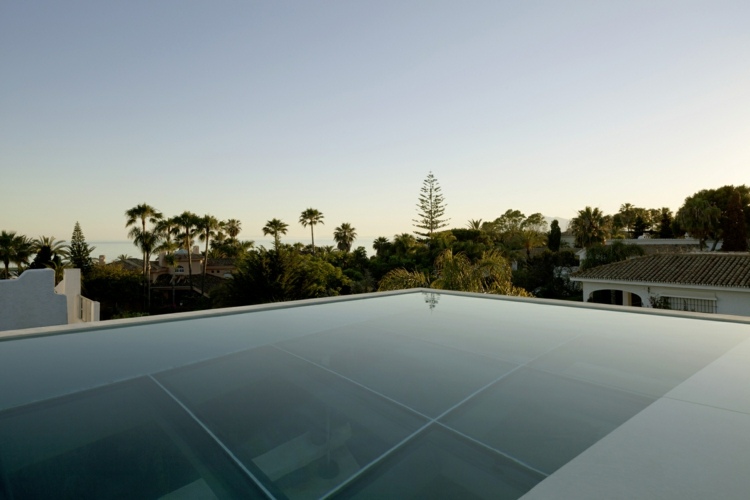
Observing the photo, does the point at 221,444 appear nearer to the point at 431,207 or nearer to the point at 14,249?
the point at 14,249

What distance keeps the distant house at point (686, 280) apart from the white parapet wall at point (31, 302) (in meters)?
15.5

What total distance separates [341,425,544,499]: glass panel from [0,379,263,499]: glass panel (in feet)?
1.05

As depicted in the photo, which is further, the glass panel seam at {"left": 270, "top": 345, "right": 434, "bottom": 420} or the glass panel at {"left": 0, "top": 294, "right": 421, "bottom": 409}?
the glass panel at {"left": 0, "top": 294, "right": 421, "bottom": 409}

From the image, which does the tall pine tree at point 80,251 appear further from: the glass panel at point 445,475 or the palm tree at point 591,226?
the palm tree at point 591,226

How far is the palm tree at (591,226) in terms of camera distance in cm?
2744

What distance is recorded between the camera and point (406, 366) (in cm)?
202

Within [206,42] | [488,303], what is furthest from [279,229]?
[488,303]

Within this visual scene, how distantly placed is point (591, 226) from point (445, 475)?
101 feet

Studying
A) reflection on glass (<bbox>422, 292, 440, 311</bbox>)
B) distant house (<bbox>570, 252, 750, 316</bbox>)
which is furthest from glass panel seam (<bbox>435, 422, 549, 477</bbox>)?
distant house (<bbox>570, 252, 750, 316</bbox>)

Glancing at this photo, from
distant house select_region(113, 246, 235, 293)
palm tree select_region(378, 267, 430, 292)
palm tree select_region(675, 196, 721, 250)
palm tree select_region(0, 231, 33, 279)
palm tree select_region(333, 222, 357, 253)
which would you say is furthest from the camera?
palm tree select_region(333, 222, 357, 253)

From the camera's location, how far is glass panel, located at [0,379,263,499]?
0.95 metres

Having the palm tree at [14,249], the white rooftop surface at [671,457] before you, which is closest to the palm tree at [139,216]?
the palm tree at [14,249]

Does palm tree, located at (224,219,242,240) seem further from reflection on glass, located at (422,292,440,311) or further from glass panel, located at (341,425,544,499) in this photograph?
glass panel, located at (341,425,544,499)

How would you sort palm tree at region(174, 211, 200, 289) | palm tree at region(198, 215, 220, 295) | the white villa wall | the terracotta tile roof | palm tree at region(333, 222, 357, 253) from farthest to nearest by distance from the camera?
palm tree at region(333, 222, 357, 253), palm tree at region(198, 215, 220, 295), palm tree at region(174, 211, 200, 289), the terracotta tile roof, the white villa wall
